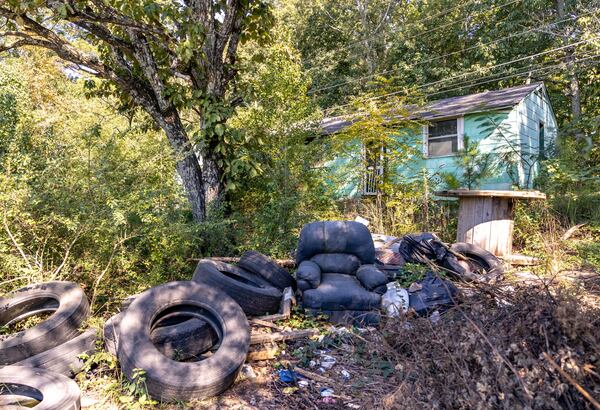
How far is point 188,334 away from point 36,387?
3.31ft

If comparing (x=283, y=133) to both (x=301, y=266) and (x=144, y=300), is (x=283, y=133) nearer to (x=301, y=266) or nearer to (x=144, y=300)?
(x=301, y=266)

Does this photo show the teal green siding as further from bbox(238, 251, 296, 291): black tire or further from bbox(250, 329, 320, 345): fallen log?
bbox(250, 329, 320, 345): fallen log

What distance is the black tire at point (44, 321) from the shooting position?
9.18 feet

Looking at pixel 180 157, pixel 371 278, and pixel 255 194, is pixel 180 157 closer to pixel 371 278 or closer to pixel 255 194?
pixel 255 194

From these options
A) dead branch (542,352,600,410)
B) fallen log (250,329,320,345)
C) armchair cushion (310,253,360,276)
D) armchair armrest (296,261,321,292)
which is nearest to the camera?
dead branch (542,352,600,410)

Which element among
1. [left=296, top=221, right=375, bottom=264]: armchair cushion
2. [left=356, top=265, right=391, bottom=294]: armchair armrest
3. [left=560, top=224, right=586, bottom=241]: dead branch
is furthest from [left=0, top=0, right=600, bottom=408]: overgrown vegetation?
[left=296, top=221, right=375, bottom=264]: armchair cushion

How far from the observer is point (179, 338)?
113 inches

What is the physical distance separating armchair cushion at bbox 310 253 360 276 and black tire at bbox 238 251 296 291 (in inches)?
15.8

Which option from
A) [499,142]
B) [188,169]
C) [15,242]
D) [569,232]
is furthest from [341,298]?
[499,142]

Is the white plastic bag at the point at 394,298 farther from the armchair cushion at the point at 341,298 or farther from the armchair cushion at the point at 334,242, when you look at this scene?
the armchair cushion at the point at 334,242

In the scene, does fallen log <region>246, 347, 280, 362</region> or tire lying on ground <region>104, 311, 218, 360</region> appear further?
fallen log <region>246, 347, 280, 362</region>

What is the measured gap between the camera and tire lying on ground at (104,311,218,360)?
9.30 ft

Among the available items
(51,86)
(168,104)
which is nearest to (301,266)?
(168,104)

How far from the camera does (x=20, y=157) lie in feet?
13.0
